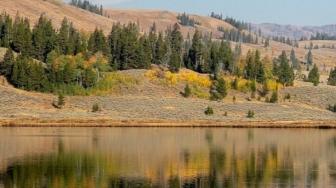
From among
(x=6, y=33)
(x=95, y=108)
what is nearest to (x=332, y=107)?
(x=95, y=108)

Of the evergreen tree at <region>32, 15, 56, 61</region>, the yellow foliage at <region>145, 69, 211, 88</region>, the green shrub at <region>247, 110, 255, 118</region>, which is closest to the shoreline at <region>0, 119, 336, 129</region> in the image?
the green shrub at <region>247, 110, 255, 118</region>

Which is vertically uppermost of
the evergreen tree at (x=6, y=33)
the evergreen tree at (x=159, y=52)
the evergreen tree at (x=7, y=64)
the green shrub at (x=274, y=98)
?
the evergreen tree at (x=6, y=33)

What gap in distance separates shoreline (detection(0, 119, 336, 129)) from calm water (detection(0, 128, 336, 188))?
45.7 feet

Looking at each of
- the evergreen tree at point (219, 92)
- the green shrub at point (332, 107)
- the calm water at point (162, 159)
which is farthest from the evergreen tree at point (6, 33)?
the green shrub at point (332, 107)

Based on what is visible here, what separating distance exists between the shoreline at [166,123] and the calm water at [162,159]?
13.9 meters

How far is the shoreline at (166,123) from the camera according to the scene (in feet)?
432

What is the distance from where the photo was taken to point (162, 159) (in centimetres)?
7694

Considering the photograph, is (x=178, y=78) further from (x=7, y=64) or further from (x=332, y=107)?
(x=7, y=64)

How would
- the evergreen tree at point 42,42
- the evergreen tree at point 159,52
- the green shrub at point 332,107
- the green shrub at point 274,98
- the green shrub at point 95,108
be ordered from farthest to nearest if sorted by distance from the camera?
the evergreen tree at point 159,52, the evergreen tree at point 42,42, the green shrub at point 332,107, the green shrub at point 274,98, the green shrub at point 95,108

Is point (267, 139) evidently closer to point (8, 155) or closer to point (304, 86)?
point (8, 155)

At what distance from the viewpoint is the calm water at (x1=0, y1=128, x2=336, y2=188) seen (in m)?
60.2

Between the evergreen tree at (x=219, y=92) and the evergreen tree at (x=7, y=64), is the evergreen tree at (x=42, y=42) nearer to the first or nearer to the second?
the evergreen tree at (x=7, y=64)

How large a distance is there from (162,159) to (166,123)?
65.0m

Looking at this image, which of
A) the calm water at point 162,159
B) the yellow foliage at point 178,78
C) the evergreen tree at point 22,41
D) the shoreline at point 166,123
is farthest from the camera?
the evergreen tree at point 22,41
